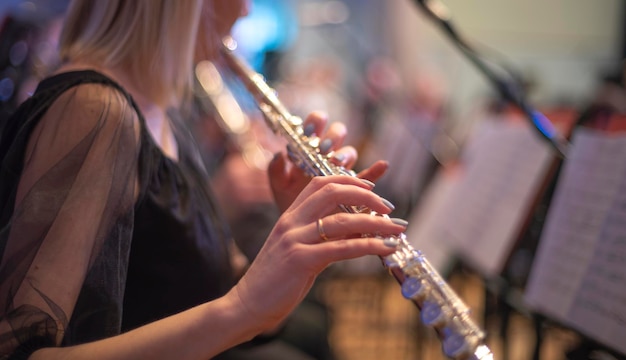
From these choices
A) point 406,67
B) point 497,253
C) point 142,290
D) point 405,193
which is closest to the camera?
point 142,290

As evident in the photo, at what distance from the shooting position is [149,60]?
3.46ft

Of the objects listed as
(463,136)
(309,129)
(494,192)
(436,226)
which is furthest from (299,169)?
(463,136)

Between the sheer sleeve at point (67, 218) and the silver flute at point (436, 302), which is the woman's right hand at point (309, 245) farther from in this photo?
the sheer sleeve at point (67, 218)

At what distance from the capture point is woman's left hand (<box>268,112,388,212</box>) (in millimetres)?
1093

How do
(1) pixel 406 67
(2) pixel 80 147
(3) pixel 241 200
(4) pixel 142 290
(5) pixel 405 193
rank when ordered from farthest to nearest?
(1) pixel 406 67
(5) pixel 405 193
(3) pixel 241 200
(4) pixel 142 290
(2) pixel 80 147

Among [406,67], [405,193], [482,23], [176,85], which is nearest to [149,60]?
[176,85]

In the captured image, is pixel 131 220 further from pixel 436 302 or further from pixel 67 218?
pixel 436 302

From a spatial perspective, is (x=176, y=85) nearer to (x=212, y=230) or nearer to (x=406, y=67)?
(x=212, y=230)

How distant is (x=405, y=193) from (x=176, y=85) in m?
2.28

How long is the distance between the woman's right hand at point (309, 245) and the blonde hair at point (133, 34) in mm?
434

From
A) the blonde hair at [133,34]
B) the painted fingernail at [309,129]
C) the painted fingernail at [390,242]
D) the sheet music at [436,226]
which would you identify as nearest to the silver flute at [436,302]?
the painted fingernail at [390,242]

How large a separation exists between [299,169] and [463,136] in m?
3.29

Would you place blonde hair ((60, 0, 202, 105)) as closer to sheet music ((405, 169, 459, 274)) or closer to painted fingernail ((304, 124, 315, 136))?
painted fingernail ((304, 124, 315, 136))

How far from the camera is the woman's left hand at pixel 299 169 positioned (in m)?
1.09
